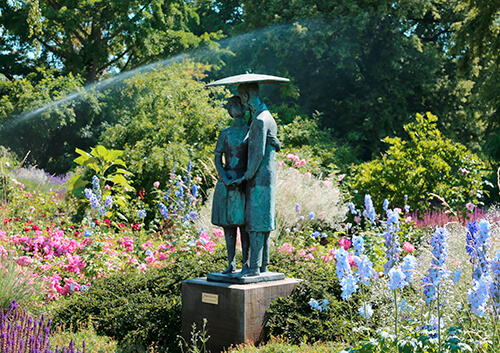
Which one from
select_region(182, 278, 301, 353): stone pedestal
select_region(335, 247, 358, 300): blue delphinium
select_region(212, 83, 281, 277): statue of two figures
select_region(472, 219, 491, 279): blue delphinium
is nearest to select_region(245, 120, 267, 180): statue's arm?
select_region(212, 83, 281, 277): statue of two figures

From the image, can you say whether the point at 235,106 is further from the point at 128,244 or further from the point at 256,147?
the point at 128,244

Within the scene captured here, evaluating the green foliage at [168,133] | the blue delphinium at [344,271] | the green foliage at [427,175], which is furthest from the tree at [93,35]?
the blue delphinium at [344,271]

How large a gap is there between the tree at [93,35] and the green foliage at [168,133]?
6752 mm

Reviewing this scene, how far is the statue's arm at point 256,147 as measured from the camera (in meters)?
4.60

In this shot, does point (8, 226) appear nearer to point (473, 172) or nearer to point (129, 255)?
point (129, 255)

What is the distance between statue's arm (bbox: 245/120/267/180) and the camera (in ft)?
15.1

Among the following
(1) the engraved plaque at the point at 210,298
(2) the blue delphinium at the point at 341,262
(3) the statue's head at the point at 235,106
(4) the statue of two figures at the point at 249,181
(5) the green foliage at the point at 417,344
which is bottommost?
(1) the engraved plaque at the point at 210,298

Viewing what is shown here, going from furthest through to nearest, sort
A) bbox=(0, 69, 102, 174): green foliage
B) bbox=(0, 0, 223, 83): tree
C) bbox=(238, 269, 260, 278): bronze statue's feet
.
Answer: bbox=(0, 0, 223, 83): tree < bbox=(0, 69, 102, 174): green foliage < bbox=(238, 269, 260, 278): bronze statue's feet

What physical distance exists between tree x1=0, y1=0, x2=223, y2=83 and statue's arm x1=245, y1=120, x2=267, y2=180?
17795 millimetres

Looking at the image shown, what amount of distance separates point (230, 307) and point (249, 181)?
1136mm

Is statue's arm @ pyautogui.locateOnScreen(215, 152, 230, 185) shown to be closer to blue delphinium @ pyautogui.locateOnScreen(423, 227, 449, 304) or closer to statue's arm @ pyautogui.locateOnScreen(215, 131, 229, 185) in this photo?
statue's arm @ pyautogui.locateOnScreen(215, 131, 229, 185)

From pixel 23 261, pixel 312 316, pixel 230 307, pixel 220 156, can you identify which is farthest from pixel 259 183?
pixel 23 261

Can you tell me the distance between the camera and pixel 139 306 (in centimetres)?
529

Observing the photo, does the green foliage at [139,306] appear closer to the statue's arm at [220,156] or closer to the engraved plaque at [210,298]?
the engraved plaque at [210,298]
